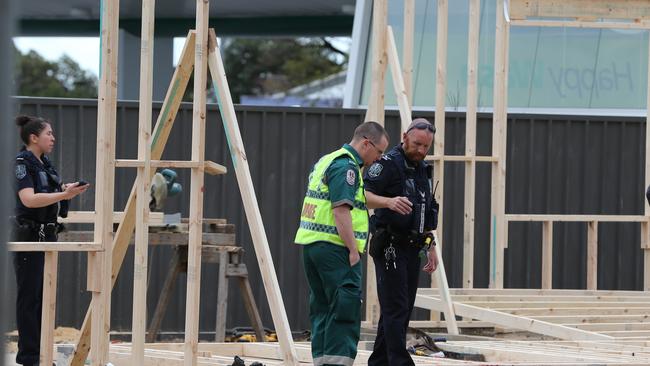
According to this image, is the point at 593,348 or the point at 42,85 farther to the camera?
the point at 42,85

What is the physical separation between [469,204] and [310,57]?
1450 inches

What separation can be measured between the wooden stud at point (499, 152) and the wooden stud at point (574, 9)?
0.33m

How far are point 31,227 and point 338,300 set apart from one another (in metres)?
2.06

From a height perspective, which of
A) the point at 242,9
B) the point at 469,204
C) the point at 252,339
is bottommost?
the point at 252,339

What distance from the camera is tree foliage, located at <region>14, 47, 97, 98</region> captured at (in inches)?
1813

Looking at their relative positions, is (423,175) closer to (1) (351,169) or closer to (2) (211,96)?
(1) (351,169)

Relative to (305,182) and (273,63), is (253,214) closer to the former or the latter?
(305,182)

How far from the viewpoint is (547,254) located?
11.4 metres

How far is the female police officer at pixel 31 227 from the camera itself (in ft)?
22.2

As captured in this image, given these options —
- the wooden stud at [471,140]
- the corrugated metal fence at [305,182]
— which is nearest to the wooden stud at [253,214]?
the wooden stud at [471,140]

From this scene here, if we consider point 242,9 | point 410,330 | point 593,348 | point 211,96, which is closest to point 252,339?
point 410,330

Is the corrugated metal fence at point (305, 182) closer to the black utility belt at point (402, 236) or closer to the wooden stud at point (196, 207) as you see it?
the wooden stud at point (196, 207)

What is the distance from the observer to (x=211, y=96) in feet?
139

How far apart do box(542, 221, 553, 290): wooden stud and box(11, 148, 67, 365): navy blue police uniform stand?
6117 mm
